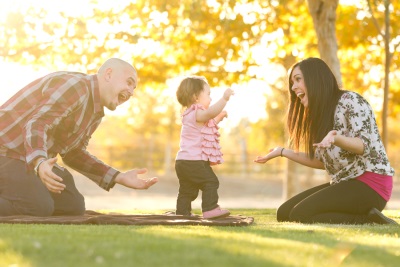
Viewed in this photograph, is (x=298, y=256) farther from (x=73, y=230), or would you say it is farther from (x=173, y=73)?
(x=173, y=73)

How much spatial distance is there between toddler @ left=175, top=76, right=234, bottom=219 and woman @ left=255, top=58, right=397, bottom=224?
1.62ft

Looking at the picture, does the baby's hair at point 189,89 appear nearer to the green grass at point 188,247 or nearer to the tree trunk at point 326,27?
the green grass at point 188,247

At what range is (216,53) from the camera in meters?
12.5

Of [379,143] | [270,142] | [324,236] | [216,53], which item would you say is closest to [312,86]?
[379,143]

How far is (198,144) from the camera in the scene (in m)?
6.63

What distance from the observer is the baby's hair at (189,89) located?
6.74 metres

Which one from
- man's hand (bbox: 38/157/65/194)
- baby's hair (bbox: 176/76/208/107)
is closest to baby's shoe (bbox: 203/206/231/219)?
baby's hair (bbox: 176/76/208/107)

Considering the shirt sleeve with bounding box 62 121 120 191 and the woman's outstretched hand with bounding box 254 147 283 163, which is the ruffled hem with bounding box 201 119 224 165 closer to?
the woman's outstretched hand with bounding box 254 147 283 163

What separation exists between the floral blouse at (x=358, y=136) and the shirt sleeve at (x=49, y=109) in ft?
7.25

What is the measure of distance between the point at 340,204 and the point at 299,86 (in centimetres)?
111

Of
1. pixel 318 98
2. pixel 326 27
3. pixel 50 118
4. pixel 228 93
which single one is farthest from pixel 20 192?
pixel 326 27

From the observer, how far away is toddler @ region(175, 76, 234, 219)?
21.2 ft

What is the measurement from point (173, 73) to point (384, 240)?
29.7 ft

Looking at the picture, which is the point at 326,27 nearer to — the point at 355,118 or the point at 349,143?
the point at 355,118
